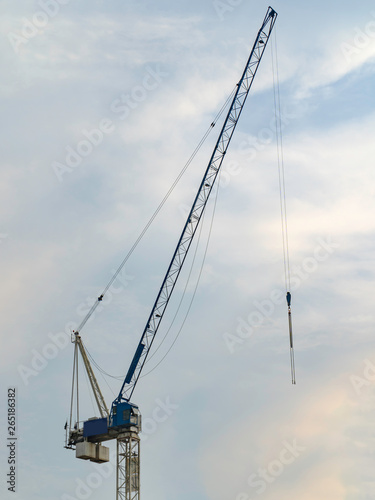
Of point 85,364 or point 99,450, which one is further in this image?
point 85,364

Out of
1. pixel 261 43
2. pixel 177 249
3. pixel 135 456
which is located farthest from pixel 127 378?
pixel 261 43

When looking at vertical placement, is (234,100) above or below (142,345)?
above

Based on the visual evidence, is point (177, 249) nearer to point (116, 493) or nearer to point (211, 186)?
point (211, 186)

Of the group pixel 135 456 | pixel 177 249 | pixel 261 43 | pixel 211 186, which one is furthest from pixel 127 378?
pixel 261 43

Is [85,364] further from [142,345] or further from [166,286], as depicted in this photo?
[166,286]

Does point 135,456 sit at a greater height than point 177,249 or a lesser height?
lesser

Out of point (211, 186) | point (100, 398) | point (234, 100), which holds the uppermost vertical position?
point (234, 100)

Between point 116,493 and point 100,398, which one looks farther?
point 100,398

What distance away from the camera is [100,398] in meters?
134

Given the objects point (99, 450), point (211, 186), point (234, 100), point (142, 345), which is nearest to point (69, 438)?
point (99, 450)

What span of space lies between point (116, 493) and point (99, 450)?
8.99 meters

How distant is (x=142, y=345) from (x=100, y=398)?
15.5 metres

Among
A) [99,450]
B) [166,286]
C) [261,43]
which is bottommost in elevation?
[99,450]

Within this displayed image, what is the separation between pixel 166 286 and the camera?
129m
